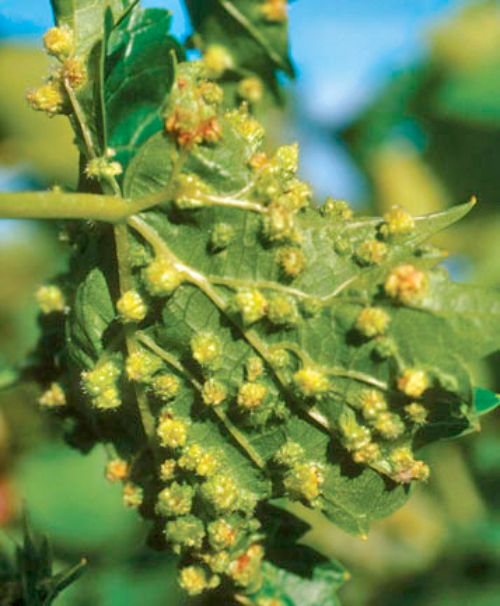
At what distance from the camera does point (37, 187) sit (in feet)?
24.4

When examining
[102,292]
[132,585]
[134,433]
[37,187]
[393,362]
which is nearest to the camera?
[393,362]

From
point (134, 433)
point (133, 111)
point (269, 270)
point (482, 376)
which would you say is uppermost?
point (133, 111)

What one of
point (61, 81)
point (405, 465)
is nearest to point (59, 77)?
point (61, 81)

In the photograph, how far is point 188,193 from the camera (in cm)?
275

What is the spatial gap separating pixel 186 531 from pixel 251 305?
83 cm

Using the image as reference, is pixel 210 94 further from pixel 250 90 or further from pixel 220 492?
pixel 220 492

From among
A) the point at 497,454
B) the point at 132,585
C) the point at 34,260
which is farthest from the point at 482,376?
the point at 34,260

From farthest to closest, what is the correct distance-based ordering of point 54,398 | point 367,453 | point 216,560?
point 54,398
point 216,560
point 367,453

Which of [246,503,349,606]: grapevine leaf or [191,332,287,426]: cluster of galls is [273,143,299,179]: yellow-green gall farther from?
[246,503,349,606]: grapevine leaf

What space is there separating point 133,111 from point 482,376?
468 centimetres

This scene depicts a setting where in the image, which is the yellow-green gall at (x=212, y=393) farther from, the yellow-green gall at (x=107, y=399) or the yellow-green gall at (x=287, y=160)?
the yellow-green gall at (x=287, y=160)

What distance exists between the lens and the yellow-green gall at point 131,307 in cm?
280

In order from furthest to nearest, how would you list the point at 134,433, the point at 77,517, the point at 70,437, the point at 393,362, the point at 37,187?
the point at 37,187 → the point at 77,517 → the point at 70,437 → the point at 134,433 → the point at 393,362

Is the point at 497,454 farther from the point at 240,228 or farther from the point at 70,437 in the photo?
the point at 240,228
